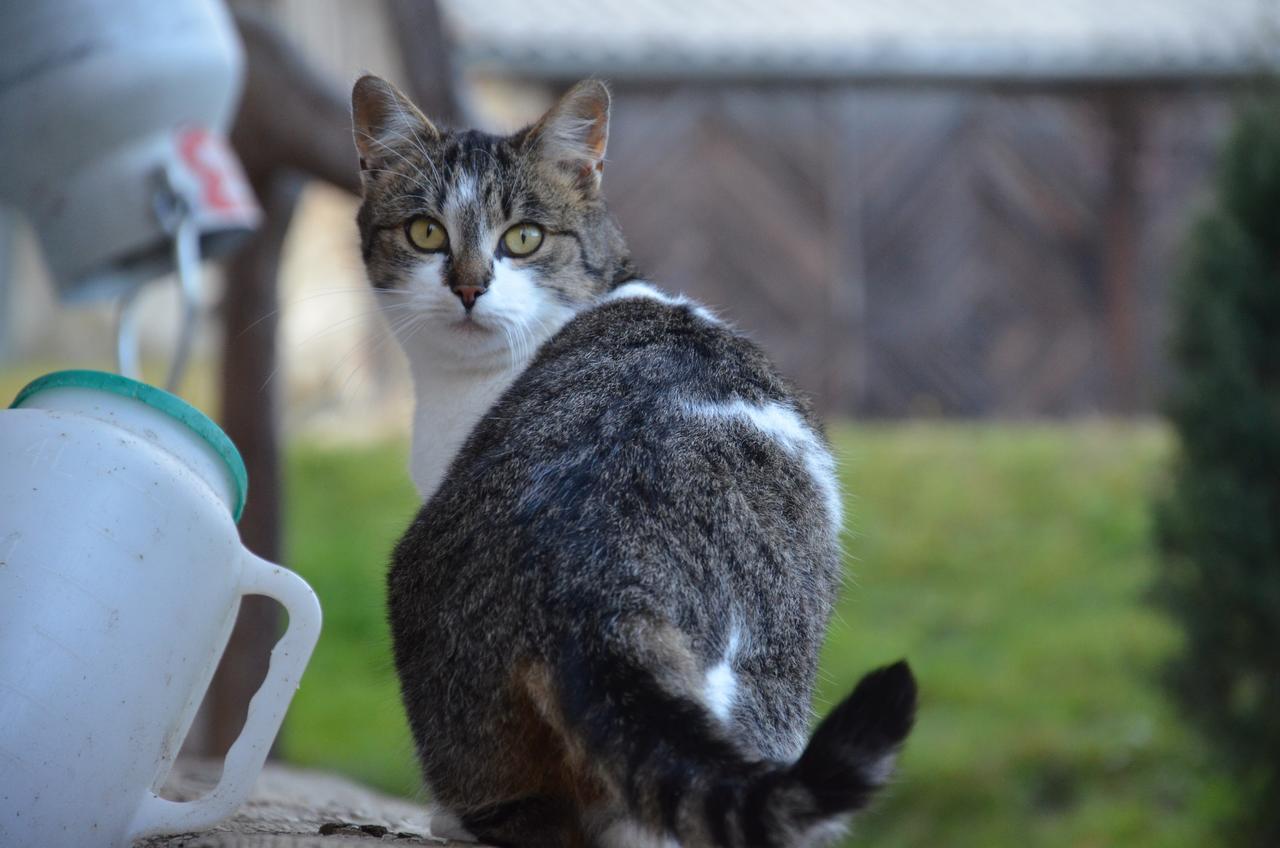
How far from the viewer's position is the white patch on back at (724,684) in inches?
55.1

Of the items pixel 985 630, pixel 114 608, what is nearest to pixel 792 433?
pixel 114 608

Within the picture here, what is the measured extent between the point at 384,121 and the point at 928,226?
6.51m

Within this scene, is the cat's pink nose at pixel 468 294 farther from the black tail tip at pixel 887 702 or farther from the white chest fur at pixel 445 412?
the black tail tip at pixel 887 702

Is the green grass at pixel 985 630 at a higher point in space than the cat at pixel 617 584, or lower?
lower

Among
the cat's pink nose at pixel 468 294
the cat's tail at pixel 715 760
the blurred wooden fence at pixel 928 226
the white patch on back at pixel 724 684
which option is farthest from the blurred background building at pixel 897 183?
the cat's tail at pixel 715 760

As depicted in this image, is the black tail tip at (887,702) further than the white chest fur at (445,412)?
No

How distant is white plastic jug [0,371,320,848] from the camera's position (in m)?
1.33

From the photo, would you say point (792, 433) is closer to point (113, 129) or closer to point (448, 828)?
point (448, 828)

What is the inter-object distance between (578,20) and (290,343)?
2.51 metres

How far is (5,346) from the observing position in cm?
851

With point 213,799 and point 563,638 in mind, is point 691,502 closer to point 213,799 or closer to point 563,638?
point 563,638

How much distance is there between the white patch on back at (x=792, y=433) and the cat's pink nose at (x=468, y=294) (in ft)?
1.21

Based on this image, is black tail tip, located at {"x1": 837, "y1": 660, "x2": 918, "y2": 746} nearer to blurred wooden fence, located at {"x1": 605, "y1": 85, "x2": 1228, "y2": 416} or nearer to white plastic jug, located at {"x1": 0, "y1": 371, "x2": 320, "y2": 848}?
white plastic jug, located at {"x1": 0, "y1": 371, "x2": 320, "y2": 848}

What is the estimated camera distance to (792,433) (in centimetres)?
167
